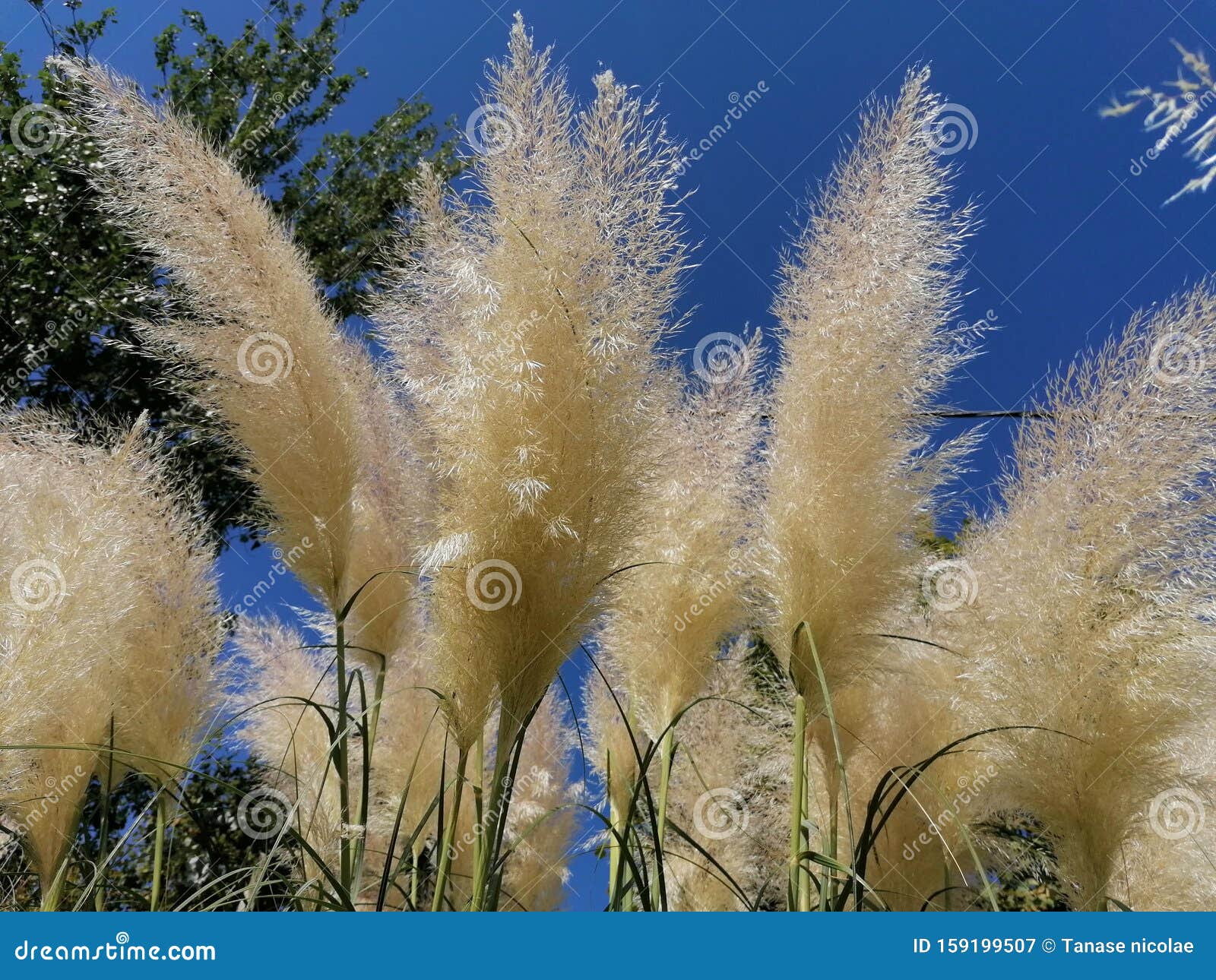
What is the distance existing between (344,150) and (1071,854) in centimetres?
766

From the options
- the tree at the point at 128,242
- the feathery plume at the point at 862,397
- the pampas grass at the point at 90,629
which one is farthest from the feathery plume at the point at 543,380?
the tree at the point at 128,242

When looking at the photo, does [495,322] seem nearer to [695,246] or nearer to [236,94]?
[695,246]

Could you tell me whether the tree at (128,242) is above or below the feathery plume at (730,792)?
above

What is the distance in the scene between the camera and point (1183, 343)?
2.06 meters

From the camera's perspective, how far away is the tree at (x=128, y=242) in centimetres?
618

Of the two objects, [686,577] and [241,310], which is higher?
[241,310]

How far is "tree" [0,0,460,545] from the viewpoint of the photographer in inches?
243

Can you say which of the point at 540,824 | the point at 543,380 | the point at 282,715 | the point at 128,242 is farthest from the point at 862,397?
the point at 128,242

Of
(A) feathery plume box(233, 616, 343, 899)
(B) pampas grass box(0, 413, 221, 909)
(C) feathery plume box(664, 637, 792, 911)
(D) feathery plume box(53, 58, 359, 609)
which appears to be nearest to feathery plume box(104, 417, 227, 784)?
(B) pampas grass box(0, 413, 221, 909)

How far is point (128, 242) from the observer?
616 centimetres

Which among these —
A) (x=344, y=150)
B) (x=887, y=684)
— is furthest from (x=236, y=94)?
(x=887, y=684)

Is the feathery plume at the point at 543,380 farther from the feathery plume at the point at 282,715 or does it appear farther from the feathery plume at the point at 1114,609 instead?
the feathery plume at the point at 282,715

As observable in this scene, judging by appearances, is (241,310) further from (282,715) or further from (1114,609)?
(1114,609)

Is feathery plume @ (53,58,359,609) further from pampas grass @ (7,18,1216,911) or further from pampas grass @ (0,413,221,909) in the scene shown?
pampas grass @ (0,413,221,909)
